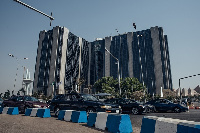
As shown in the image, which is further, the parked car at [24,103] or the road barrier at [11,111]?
the parked car at [24,103]

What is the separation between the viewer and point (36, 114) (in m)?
13.0

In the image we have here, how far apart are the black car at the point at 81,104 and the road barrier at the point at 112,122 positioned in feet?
6.52

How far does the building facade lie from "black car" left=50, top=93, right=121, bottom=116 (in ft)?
266

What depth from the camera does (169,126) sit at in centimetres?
464

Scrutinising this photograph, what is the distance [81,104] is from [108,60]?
343 ft

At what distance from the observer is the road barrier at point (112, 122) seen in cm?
672

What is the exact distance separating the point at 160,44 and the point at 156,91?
89.5 ft

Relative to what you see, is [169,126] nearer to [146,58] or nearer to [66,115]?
[66,115]

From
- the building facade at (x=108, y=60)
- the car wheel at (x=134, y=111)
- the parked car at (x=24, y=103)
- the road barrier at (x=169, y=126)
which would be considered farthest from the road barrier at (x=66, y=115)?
the building facade at (x=108, y=60)

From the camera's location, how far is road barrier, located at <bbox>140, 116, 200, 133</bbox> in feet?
12.8

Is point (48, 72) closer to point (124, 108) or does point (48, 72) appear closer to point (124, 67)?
point (124, 67)

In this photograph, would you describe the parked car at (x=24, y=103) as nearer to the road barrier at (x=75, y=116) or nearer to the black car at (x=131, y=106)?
the road barrier at (x=75, y=116)

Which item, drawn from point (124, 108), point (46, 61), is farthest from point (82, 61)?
point (124, 108)

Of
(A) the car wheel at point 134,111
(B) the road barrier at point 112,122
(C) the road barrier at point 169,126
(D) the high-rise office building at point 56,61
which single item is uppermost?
(D) the high-rise office building at point 56,61
